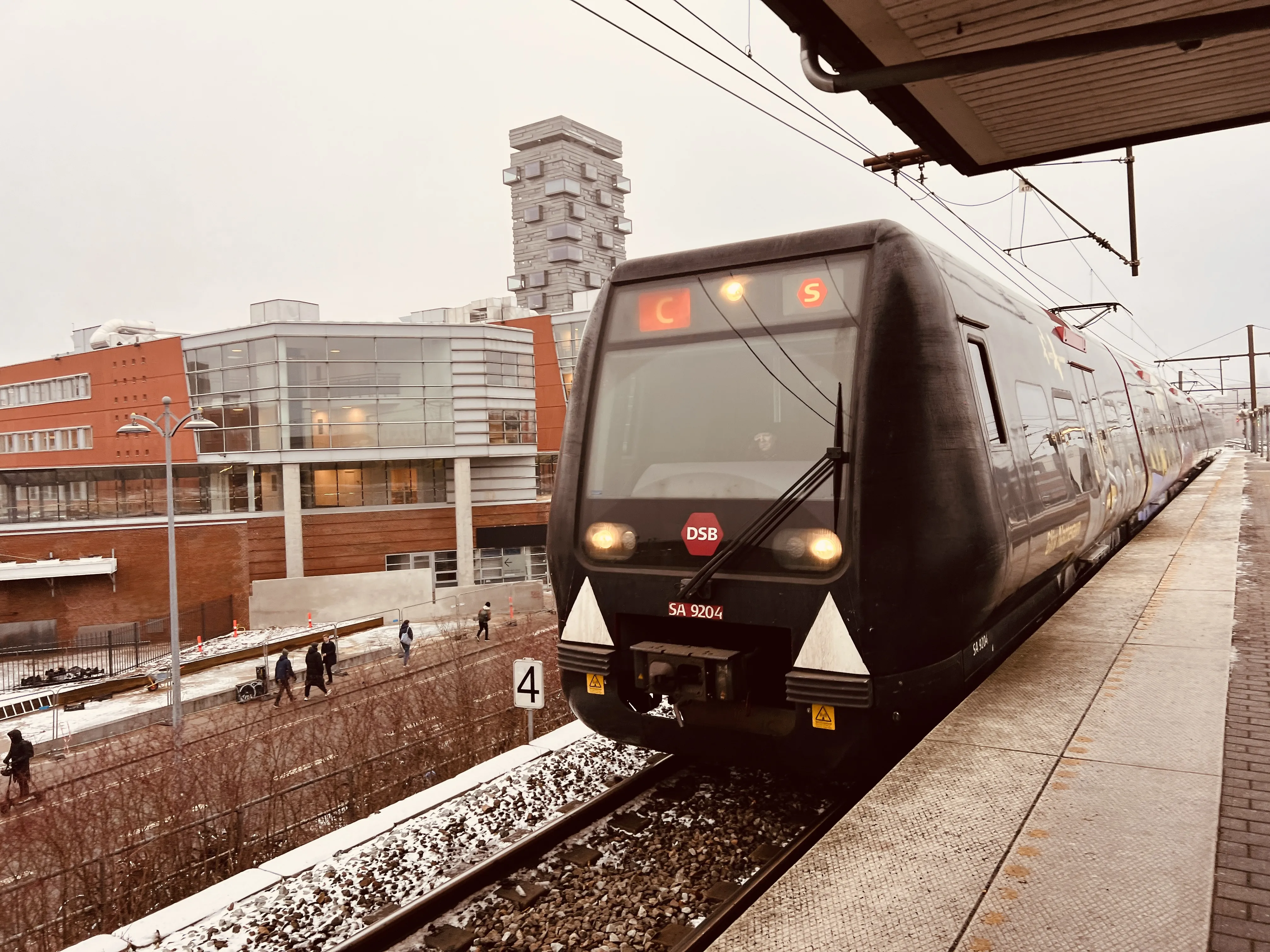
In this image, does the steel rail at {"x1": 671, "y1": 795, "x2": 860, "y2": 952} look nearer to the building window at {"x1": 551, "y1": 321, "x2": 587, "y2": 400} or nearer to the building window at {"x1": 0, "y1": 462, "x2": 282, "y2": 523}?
the building window at {"x1": 0, "y1": 462, "x2": 282, "y2": 523}

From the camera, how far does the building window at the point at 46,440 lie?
46.1m

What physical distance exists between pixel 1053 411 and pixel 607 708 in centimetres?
511

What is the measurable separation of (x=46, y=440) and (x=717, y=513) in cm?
5485

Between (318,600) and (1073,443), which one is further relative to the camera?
(318,600)

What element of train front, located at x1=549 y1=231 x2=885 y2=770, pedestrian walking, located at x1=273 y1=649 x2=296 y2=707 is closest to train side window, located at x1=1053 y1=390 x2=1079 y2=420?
train front, located at x1=549 y1=231 x2=885 y2=770

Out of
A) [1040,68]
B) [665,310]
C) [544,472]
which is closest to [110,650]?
[544,472]

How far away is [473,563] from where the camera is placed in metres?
41.1

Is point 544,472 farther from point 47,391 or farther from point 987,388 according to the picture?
point 987,388

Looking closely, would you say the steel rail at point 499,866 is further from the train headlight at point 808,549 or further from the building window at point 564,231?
the building window at point 564,231

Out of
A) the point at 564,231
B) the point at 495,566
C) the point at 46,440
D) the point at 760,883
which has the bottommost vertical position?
the point at 495,566

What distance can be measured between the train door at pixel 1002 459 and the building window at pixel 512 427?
3522 cm

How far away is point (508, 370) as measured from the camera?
4078 centimetres

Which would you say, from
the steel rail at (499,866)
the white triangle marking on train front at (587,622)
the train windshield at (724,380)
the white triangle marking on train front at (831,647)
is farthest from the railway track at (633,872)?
the train windshield at (724,380)

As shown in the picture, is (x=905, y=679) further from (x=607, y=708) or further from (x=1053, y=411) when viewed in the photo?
(x=1053, y=411)
